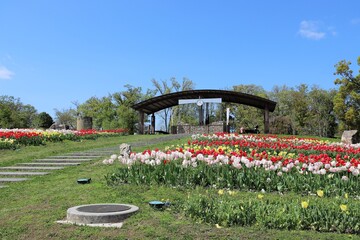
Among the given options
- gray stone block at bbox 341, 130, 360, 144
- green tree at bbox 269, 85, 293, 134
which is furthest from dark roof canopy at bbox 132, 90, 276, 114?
green tree at bbox 269, 85, 293, 134

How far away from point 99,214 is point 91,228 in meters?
0.32

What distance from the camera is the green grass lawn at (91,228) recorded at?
4734 mm

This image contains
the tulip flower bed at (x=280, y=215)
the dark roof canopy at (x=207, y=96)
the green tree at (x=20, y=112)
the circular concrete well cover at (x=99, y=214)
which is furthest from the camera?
the green tree at (x=20, y=112)

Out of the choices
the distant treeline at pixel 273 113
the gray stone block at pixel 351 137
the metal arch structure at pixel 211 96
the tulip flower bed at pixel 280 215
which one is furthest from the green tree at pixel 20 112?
the tulip flower bed at pixel 280 215

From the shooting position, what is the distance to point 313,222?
4.88 metres

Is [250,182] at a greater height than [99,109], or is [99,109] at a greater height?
[99,109]

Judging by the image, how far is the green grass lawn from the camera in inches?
186

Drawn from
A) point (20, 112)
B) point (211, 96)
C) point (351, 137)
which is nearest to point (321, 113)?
point (211, 96)

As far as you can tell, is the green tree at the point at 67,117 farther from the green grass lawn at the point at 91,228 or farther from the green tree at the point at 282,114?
the green grass lawn at the point at 91,228

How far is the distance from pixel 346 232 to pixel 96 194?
4383 millimetres

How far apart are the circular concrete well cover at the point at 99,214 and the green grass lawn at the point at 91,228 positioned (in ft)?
0.51

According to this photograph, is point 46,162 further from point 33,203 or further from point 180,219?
point 180,219

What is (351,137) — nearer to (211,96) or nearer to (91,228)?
(211,96)

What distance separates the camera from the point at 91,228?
5.11 meters
